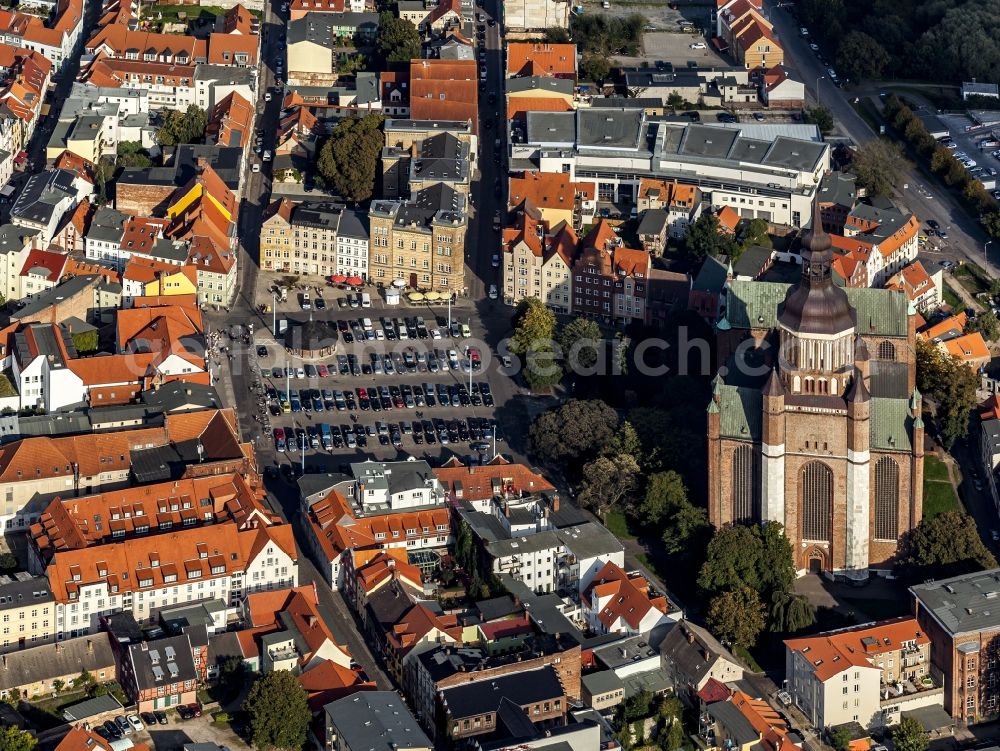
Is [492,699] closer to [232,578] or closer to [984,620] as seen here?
[232,578]

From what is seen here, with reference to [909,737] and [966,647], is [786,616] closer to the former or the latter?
[966,647]

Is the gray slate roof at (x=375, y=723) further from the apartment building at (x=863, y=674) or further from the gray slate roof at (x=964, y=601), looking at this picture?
the gray slate roof at (x=964, y=601)

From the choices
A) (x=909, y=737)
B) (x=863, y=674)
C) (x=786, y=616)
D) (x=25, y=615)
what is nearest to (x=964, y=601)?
(x=863, y=674)

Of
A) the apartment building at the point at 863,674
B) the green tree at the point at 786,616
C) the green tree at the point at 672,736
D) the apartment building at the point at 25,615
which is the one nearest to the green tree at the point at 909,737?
the apartment building at the point at 863,674

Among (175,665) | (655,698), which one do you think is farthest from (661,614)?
(175,665)

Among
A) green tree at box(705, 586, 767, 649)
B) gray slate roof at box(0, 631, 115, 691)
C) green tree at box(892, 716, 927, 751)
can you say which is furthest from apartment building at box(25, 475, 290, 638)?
green tree at box(892, 716, 927, 751)

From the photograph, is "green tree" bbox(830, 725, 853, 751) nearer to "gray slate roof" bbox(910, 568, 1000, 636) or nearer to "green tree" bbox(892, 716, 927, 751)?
"green tree" bbox(892, 716, 927, 751)
